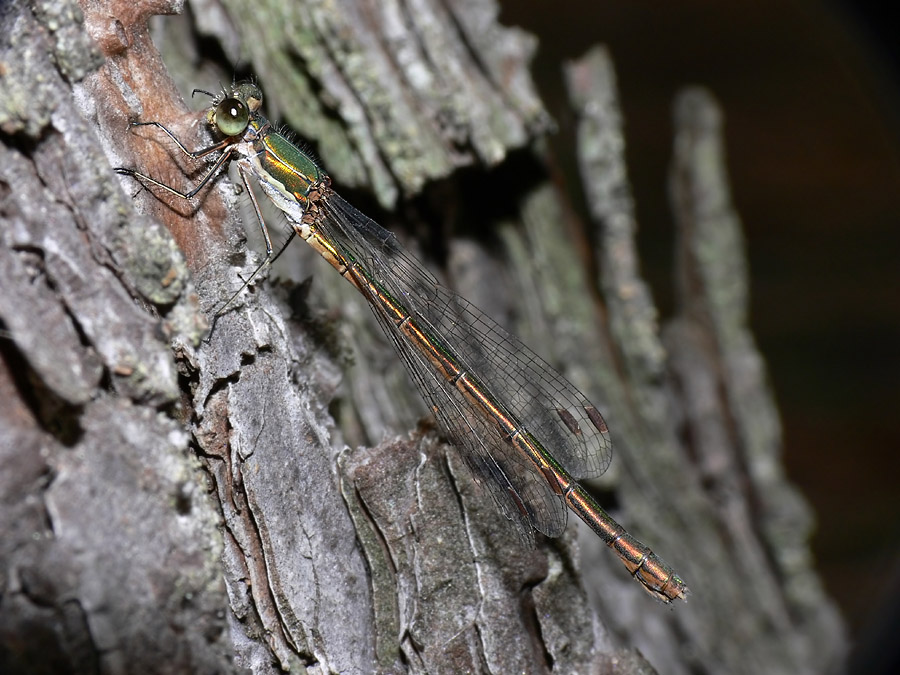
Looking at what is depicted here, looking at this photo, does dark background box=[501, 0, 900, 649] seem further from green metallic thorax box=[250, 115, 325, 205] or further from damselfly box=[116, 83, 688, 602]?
green metallic thorax box=[250, 115, 325, 205]

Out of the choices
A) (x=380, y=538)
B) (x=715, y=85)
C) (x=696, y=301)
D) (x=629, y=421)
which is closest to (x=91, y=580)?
(x=380, y=538)

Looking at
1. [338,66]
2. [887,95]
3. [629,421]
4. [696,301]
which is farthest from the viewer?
[696,301]

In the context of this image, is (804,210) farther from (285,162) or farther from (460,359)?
(285,162)

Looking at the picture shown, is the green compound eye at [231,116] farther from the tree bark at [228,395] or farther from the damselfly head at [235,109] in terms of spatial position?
the tree bark at [228,395]

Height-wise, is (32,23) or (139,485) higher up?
(32,23)

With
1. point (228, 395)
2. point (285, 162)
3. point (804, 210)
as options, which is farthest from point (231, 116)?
point (804, 210)

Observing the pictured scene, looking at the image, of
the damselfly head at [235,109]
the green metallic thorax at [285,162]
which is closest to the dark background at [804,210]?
the green metallic thorax at [285,162]

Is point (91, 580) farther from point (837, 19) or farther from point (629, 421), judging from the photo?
point (837, 19)
